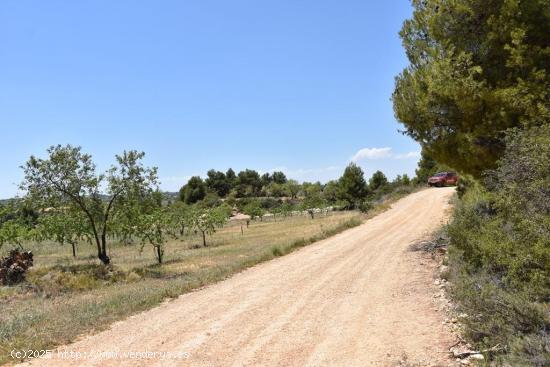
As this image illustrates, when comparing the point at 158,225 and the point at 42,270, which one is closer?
the point at 42,270

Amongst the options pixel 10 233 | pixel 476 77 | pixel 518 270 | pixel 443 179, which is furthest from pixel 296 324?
pixel 443 179

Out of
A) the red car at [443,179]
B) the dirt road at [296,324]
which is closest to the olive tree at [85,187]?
the dirt road at [296,324]

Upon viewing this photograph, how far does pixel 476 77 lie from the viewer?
12.2 metres

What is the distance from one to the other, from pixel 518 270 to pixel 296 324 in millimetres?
3640

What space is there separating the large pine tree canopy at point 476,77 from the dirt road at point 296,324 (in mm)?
3704

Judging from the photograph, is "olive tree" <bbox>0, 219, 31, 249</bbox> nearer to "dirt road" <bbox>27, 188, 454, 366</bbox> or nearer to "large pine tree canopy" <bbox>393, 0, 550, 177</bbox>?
"dirt road" <bbox>27, 188, 454, 366</bbox>

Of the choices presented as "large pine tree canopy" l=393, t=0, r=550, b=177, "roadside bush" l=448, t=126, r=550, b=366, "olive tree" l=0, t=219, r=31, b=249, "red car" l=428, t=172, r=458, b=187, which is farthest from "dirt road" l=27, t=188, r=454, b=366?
"red car" l=428, t=172, r=458, b=187

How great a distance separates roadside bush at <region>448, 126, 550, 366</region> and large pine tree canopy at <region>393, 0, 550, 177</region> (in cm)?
269

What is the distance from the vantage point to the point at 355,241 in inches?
746

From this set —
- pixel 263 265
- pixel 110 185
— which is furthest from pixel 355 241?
pixel 110 185

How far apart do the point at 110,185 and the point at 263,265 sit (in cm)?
942

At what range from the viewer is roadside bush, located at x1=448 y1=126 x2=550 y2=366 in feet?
18.3

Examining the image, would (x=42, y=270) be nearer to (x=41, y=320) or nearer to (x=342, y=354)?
(x=41, y=320)

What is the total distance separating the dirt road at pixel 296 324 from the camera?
6309mm
